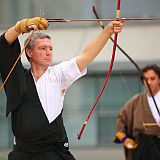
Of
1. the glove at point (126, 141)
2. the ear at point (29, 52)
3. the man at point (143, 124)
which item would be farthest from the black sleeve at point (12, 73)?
the glove at point (126, 141)

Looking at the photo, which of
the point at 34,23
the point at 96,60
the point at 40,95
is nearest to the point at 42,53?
the point at 40,95

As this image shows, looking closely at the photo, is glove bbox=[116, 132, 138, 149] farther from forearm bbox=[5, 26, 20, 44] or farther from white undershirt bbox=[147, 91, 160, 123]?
forearm bbox=[5, 26, 20, 44]

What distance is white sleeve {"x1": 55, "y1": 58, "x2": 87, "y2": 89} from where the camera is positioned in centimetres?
382

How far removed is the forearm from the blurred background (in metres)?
6.46

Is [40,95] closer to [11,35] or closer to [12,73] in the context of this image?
[12,73]

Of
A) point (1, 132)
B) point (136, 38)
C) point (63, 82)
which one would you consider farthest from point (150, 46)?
point (63, 82)

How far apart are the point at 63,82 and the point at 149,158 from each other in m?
2.21

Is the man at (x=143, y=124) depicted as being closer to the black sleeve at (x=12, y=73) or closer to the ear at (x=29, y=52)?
the ear at (x=29, y=52)

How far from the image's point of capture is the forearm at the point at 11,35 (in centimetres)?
369

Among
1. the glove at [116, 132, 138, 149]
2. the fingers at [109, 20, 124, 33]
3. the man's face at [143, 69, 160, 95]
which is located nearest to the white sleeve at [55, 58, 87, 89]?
the fingers at [109, 20, 124, 33]

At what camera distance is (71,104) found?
1062cm

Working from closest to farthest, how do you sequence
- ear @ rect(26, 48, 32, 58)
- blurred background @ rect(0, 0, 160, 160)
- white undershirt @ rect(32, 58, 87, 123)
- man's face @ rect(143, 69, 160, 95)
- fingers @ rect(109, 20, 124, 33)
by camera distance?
fingers @ rect(109, 20, 124, 33), white undershirt @ rect(32, 58, 87, 123), ear @ rect(26, 48, 32, 58), man's face @ rect(143, 69, 160, 95), blurred background @ rect(0, 0, 160, 160)

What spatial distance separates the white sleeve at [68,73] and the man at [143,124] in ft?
6.69

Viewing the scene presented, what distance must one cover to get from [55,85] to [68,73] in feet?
0.30
